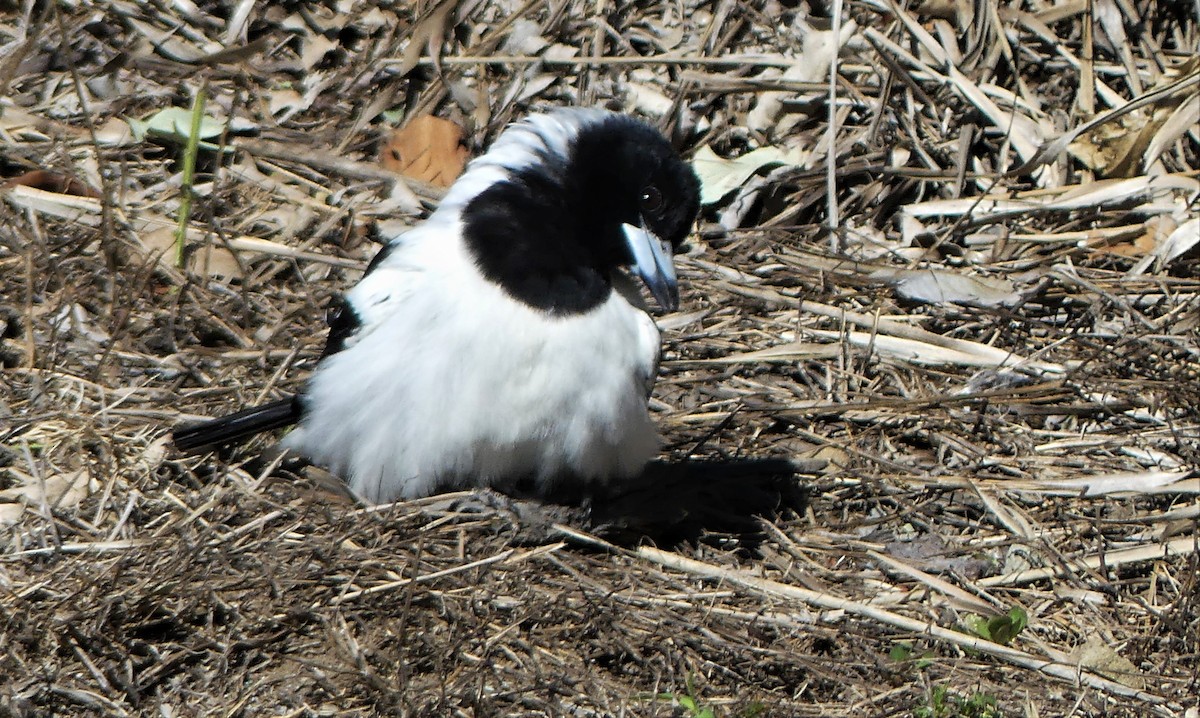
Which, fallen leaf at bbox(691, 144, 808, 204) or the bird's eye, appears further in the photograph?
fallen leaf at bbox(691, 144, 808, 204)

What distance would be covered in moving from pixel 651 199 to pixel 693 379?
104cm

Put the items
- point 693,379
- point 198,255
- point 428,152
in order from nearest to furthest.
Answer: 1. point 693,379
2. point 198,255
3. point 428,152

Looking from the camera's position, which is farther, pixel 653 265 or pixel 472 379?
pixel 653 265

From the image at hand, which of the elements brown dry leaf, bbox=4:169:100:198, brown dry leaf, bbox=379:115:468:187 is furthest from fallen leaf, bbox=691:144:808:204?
brown dry leaf, bbox=4:169:100:198

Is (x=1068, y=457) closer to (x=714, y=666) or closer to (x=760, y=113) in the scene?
(x=714, y=666)

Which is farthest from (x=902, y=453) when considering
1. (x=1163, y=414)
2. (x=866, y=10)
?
(x=866, y=10)

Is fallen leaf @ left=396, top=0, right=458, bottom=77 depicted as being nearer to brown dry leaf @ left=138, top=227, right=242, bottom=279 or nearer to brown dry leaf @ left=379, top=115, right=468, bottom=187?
brown dry leaf @ left=379, top=115, right=468, bottom=187

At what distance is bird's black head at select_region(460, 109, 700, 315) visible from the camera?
3.66 meters

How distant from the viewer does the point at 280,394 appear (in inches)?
174

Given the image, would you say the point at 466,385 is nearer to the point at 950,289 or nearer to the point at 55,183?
the point at 950,289

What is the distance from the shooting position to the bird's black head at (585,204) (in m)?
3.66

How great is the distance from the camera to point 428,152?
18.5 ft

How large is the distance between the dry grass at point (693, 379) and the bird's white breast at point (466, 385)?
0.16m

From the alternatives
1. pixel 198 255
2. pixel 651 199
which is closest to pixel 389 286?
pixel 651 199
